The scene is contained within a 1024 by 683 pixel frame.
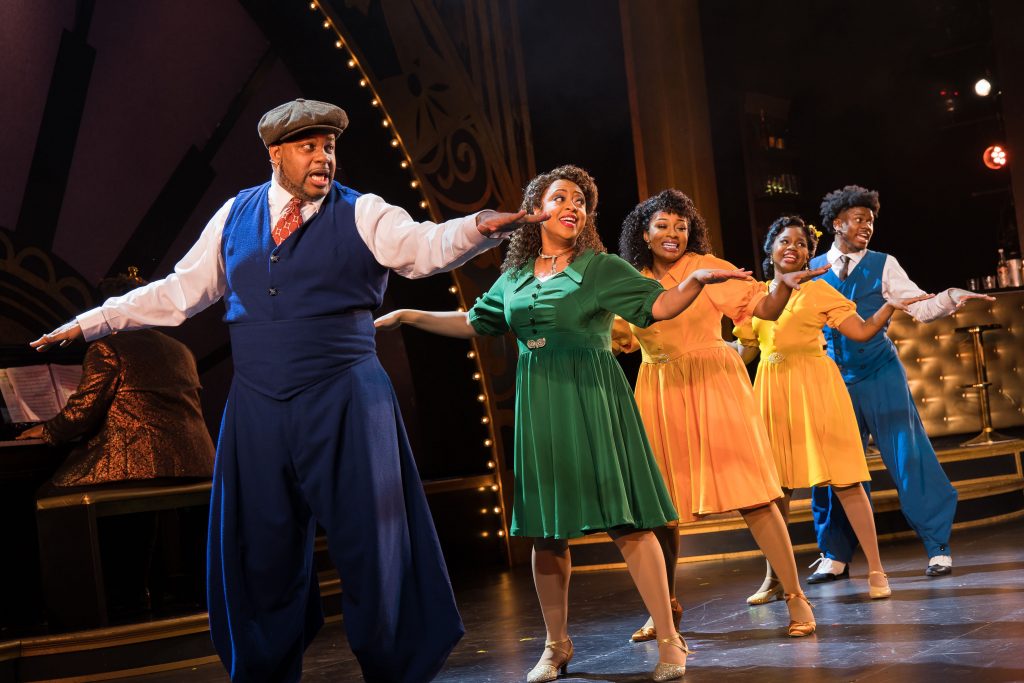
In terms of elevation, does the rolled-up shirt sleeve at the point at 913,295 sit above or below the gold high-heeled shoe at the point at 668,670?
above

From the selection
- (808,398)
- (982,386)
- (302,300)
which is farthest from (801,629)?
(982,386)

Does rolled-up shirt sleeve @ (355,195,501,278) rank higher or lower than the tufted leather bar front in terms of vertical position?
higher

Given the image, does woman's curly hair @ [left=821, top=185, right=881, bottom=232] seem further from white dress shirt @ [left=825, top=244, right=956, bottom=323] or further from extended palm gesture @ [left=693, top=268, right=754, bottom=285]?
extended palm gesture @ [left=693, top=268, right=754, bottom=285]

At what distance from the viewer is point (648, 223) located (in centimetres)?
407

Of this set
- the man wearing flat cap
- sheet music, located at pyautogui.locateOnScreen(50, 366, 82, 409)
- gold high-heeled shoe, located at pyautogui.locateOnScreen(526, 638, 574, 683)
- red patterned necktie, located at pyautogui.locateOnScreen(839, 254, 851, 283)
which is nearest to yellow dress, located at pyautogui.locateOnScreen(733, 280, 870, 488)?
red patterned necktie, located at pyautogui.locateOnScreen(839, 254, 851, 283)

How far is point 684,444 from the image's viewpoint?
3.85 metres

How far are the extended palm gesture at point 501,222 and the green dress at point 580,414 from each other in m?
0.72

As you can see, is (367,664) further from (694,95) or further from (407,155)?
(694,95)

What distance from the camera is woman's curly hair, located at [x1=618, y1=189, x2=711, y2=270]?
4.00 metres

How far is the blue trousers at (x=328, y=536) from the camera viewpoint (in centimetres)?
269

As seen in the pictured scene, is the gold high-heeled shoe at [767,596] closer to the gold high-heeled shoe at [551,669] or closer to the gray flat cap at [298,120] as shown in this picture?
the gold high-heeled shoe at [551,669]

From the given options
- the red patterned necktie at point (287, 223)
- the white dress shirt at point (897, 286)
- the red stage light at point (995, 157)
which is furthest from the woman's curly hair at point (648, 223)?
the red stage light at point (995, 157)

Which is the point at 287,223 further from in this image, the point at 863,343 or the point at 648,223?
the point at 863,343

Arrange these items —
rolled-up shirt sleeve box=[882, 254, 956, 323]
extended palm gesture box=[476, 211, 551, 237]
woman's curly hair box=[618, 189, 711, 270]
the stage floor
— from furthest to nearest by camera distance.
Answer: rolled-up shirt sleeve box=[882, 254, 956, 323] < woman's curly hair box=[618, 189, 711, 270] < the stage floor < extended palm gesture box=[476, 211, 551, 237]
